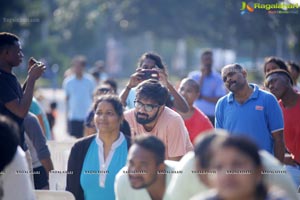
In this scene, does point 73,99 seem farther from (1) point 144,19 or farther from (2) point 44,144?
(1) point 144,19

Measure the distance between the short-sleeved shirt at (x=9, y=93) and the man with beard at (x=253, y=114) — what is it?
198 centimetres

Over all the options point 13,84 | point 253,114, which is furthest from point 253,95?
point 13,84

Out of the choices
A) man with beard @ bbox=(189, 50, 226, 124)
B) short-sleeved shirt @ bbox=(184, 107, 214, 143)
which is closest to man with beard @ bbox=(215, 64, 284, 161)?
short-sleeved shirt @ bbox=(184, 107, 214, 143)

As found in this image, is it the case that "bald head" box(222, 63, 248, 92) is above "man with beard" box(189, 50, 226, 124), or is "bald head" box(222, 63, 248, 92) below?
above

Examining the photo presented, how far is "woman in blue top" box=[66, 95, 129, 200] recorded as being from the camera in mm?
7215

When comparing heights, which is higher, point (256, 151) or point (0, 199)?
point (256, 151)

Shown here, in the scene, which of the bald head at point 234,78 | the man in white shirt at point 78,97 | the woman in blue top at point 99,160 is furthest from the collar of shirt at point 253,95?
the man in white shirt at point 78,97

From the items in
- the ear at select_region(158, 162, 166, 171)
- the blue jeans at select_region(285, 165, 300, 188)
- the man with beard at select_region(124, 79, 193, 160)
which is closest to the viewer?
the ear at select_region(158, 162, 166, 171)

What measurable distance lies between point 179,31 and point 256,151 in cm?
4431

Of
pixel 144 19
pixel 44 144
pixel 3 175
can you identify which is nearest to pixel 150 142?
pixel 3 175

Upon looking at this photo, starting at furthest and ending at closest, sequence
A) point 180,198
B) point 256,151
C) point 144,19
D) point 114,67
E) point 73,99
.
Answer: point 114,67 < point 144,19 < point 73,99 < point 180,198 < point 256,151

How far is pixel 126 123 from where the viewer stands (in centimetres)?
829

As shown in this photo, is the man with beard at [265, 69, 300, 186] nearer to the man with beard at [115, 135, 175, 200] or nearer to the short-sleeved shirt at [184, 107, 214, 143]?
the short-sleeved shirt at [184, 107, 214, 143]

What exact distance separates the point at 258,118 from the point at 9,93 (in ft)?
7.67
